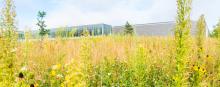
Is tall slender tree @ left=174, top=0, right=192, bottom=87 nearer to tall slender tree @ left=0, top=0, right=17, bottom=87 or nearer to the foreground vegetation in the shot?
the foreground vegetation

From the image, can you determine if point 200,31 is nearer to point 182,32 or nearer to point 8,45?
point 182,32

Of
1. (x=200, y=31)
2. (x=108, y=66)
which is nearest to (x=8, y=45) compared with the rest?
(x=108, y=66)

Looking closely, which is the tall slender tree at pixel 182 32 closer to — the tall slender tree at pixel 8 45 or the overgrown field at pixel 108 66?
the overgrown field at pixel 108 66

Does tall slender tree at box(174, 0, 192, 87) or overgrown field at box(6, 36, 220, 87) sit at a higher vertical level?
tall slender tree at box(174, 0, 192, 87)

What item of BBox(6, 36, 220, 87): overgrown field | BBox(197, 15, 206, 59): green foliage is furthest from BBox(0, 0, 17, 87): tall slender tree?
BBox(197, 15, 206, 59): green foliage

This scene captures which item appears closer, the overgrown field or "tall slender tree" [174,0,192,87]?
"tall slender tree" [174,0,192,87]

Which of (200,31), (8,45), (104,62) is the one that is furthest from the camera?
(200,31)

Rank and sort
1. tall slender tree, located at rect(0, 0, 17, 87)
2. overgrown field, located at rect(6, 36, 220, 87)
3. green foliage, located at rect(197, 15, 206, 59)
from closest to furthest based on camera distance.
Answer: tall slender tree, located at rect(0, 0, 17, 87), overgrown field, located at rect(6, 36, 220, 87), green foliage, located at rect(197, 15, 206, 59)

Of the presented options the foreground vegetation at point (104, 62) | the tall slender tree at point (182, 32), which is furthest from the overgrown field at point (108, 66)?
the tall slender tree at point (182, 32)

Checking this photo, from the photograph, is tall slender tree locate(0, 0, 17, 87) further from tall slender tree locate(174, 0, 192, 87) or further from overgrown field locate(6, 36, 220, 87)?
tall slender tree locate(174, 0, 192, 87)

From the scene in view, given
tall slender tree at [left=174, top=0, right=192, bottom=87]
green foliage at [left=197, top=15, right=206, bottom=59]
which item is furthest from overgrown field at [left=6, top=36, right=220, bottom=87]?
tall slender tree at [left=174, top=0, right=192, bottom=87]

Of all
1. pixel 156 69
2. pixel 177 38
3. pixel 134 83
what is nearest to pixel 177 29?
pixel 177 38

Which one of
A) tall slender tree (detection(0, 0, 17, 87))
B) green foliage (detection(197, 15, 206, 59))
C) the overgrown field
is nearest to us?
tall slender tree (detection(0, 0, 17, 87))

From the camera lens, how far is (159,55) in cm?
724
